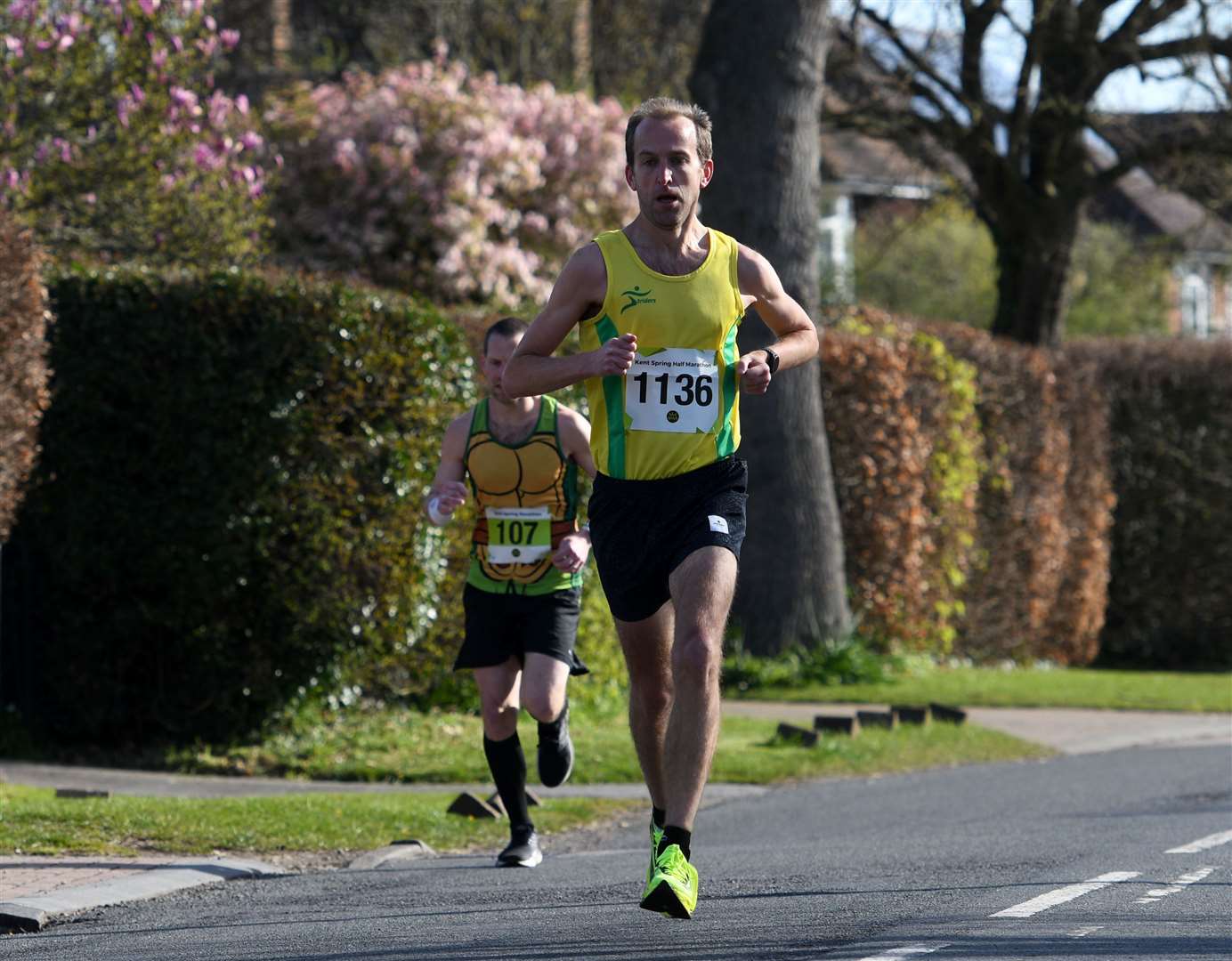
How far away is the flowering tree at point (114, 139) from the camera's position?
13227 mm

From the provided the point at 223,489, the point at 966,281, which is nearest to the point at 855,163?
the point at 966,281

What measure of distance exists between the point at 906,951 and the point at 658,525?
153 cm

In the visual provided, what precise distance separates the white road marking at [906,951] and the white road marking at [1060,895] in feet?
1.83

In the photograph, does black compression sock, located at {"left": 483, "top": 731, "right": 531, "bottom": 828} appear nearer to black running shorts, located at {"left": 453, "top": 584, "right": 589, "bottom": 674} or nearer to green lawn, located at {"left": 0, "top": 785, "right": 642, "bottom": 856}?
black running shorts, located at {"left": 453, "top": 584, "right": 589, "bottom": 674}

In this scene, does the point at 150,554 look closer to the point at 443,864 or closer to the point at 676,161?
the point at 443,864

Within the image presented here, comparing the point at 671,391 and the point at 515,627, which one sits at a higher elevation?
the point at 671,391

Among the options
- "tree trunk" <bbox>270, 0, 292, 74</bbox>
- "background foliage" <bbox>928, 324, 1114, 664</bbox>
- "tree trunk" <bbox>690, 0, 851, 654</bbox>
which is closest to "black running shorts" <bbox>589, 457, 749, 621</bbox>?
"tree trunk" <bbox>690, 0, 851, 654</bbox>

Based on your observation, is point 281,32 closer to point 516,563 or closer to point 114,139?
point 114,139

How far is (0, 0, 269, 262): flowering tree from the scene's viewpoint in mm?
13227

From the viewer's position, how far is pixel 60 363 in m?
11.2

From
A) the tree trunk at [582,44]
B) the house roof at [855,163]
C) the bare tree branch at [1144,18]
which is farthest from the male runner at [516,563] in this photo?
the house roof at [855,163]

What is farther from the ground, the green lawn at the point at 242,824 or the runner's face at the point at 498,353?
the runner's face at the point at 498,353

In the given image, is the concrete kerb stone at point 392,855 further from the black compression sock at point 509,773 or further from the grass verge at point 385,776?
the black compression sock at point 509,773

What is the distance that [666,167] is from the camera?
606 centimetres
